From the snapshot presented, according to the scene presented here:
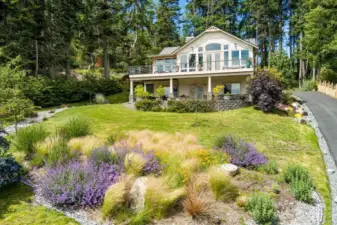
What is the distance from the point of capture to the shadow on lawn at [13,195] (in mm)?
4396

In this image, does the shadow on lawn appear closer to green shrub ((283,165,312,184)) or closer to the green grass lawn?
the green grass lawn

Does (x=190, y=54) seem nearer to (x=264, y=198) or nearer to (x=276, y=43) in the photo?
(x=264, y=198)

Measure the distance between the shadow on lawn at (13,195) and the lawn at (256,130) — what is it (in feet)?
16.8

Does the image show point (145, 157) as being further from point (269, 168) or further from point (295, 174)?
point (295, 174)

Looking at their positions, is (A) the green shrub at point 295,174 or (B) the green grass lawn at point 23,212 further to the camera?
(A) the green shrub at point 295,174

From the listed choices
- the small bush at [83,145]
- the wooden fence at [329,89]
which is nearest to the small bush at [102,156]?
the small bush at [83,145]

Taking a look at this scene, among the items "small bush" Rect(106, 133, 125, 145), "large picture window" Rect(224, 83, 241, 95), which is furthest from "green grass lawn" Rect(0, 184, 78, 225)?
"large picture window" Rect(224, 83, 241, 95)

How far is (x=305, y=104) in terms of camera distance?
60.1 feet

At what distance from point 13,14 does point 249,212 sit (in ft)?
88.8

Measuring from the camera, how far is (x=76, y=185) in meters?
4.62

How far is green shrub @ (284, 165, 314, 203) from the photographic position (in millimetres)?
5766

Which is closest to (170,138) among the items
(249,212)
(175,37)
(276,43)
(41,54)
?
(249,212)

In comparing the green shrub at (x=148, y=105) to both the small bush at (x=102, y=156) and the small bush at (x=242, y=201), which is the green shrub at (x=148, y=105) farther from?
the small bush at (x=242, y=201)

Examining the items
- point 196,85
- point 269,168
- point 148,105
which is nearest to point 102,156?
point 269,168
